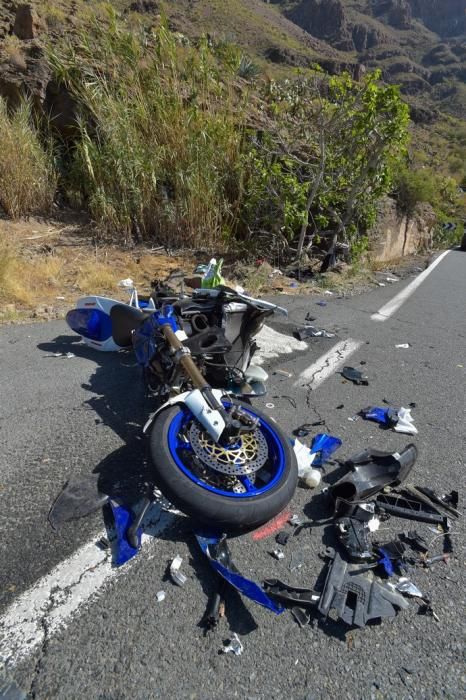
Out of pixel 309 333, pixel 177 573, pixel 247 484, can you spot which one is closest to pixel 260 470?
pixel 247 484

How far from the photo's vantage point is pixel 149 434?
2.31 meters

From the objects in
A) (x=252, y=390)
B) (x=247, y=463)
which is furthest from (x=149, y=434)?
(x=252, y=390)

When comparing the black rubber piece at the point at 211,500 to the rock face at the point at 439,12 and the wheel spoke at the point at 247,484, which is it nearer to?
the wheel spoke at the point at 247,484

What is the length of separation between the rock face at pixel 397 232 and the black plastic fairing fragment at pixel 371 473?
8902 mm

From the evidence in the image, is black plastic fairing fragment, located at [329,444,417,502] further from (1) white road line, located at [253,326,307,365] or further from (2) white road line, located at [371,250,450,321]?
(2) white road line, located at [371,250,450,321]

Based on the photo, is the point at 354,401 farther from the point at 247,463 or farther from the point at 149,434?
the point at 149,434

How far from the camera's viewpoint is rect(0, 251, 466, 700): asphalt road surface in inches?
61.3

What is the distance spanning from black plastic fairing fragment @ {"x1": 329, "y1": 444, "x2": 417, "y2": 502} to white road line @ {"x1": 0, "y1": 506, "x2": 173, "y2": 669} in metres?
1.09

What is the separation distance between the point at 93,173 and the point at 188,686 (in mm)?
8561

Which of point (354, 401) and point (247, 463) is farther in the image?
point (354, 401)

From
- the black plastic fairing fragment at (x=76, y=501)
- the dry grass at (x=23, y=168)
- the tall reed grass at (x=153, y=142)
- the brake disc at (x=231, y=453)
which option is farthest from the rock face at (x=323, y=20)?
→ the black plastic fairing fragment at (x=76, y=501)

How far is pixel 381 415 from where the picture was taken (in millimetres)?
3400

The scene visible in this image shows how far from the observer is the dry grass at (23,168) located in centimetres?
793

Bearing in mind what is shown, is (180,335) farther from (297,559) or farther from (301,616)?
(301,616)
